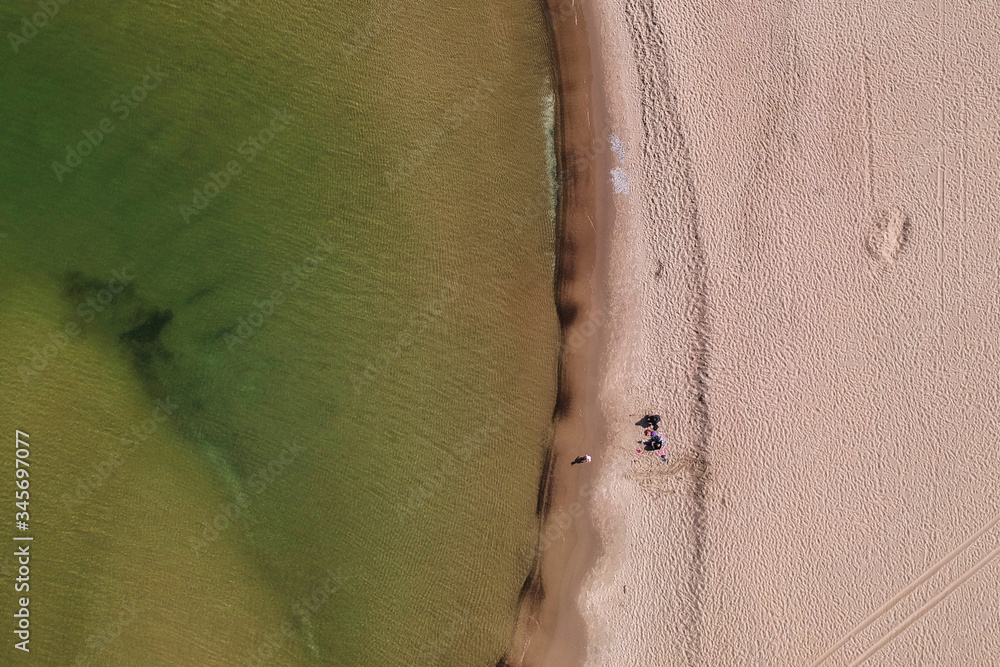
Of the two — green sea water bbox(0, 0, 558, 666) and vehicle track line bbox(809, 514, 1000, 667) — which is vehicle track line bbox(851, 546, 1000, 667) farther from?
green sea water bbox(0, 0, 558, 666)

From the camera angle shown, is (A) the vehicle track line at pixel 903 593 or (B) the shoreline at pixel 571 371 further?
(B) the shoreline at pixel 571 371

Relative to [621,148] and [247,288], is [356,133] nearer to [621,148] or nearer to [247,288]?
[247,288]

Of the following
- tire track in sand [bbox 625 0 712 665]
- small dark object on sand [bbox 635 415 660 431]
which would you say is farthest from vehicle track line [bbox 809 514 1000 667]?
small dark object on sand [bbox 635 415 660 431]

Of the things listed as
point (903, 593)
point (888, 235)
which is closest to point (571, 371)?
point (888, 235)

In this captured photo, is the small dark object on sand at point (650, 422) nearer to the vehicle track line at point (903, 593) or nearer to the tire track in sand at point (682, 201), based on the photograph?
the tire track in sand at point (682, 201)

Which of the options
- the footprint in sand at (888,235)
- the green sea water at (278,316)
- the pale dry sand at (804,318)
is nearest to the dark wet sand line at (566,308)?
the green sea water at (278,316)

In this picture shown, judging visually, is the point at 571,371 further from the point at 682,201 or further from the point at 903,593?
the point at 903,593
